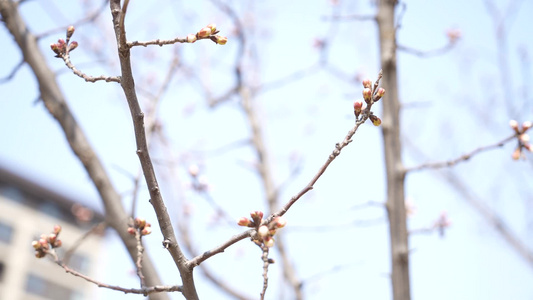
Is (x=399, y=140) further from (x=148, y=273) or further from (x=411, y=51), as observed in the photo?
(x=148, y=273)

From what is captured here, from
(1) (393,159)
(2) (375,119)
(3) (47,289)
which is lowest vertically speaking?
(2) (375,119)

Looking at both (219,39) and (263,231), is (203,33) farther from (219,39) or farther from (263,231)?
(263,231)

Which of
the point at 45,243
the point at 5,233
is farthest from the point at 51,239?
the point at 5,233

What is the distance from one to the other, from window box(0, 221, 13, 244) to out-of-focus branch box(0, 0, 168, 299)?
4370cm

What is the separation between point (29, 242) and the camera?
44719 mm

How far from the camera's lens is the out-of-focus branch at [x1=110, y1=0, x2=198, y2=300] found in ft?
4.34

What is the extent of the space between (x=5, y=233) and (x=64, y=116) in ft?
145

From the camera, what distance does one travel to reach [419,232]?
2928mm

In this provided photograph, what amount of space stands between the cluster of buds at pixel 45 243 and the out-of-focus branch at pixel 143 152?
779mm

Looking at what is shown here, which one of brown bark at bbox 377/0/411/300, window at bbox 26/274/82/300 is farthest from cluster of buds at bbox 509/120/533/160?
window at bbox 26/274/82/300

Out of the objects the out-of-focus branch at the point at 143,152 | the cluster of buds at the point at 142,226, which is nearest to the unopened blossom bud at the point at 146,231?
the cluster of buds at the point at 142,226

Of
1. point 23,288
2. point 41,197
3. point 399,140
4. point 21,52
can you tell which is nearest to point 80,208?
point 21,52

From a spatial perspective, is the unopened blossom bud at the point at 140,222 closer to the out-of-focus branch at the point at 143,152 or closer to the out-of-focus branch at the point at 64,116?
the out-of-focus branch at the point at 143,152

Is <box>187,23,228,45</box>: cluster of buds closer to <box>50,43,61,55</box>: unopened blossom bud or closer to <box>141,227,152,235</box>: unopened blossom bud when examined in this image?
<box>50,43,61,55</box>: unopened blossom bud
